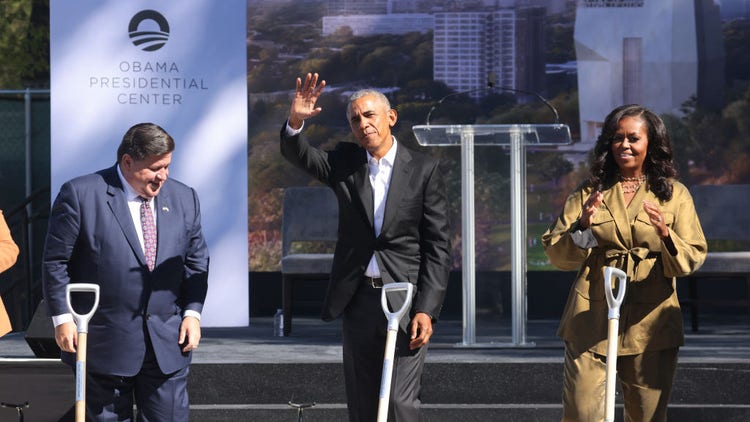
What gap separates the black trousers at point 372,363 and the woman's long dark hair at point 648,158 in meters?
0.88

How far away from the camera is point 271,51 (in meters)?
9.27

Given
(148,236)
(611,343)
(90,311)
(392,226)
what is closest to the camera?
(611,343)

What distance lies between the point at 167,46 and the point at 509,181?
6.51ft

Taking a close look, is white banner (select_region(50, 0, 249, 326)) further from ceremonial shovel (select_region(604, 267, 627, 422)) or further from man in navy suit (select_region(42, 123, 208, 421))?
ceremonial shovel (select_region(604, 267, 627, 422))

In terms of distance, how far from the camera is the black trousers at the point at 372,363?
15.3ft

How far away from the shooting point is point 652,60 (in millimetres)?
9062

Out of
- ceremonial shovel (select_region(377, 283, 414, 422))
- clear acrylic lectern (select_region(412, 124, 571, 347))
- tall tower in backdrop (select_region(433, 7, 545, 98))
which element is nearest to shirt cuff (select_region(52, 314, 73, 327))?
ceremonial shovel (select_region(377, 283, 414, 422))

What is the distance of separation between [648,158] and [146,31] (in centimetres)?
356

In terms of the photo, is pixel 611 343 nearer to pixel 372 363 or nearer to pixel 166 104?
pixel 372 363

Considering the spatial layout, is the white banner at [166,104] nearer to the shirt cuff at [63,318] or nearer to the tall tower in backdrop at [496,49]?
the tall tower in backdrop at [496,49]

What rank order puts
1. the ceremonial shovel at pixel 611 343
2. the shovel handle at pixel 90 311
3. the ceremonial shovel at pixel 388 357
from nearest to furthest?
the ceremonial shovel at pixel 611 343
the ceremonial shovel at pixel 388 357
the shovel handle at pixel 90 311

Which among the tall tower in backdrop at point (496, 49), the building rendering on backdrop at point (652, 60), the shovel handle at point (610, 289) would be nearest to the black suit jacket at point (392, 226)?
the shovel handle at point (610, 289)

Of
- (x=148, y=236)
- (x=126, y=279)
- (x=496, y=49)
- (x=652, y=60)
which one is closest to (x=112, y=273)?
(x=126, y=279)

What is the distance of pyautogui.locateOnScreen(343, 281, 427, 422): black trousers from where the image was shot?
183 inches
